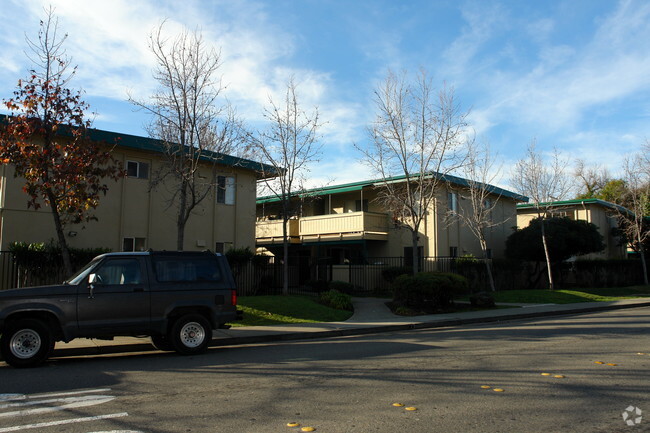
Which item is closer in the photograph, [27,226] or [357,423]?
[357,423]

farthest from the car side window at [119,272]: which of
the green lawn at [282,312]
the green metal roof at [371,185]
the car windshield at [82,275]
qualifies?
the green metal roof at [371,185]

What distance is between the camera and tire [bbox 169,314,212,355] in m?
10.1

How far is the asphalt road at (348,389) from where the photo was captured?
17.7 feet

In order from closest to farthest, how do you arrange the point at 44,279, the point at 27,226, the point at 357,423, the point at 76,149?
the point at 357,423 < the point at 76,149 < the point at 44,279 < the point at 27,226

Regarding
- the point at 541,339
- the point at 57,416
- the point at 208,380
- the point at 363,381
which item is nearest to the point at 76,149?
the point at 208,380

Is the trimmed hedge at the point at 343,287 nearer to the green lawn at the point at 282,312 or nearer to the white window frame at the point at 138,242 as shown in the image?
the green lawn at the point at 282,312

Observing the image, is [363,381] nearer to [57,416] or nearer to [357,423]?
[357,423]

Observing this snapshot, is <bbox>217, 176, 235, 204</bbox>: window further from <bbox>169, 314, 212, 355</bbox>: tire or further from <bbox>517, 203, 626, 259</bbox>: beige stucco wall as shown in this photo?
<bbox>517, 203, 626, 259</bbox>: beige stucco wall

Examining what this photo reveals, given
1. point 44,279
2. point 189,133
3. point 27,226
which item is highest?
point 189,133

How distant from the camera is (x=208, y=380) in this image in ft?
25.1

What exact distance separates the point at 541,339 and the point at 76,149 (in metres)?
12.2

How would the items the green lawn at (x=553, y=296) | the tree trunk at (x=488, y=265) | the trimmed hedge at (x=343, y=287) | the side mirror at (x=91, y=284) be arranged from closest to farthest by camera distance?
the side mirror at (x=91, y=284), the green lawn at (x=553, y=296), the trimmed hedge at (x=343, y=287), the tree trunk at (x=488, y=265)

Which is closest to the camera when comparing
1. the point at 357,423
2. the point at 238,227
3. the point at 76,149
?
the point at 357,423

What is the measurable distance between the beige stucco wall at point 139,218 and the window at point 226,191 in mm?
213
